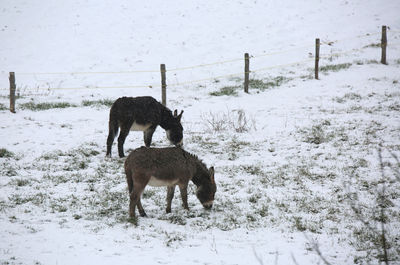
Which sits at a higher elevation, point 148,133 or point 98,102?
point 98,102

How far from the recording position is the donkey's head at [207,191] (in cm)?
729

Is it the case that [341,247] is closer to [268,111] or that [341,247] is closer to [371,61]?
[268,111]

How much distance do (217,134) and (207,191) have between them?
5.40m

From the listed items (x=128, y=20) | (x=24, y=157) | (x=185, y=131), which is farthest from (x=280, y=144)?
(x=128, y=20)

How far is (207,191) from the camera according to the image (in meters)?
7.31

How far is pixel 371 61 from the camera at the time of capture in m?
20.2

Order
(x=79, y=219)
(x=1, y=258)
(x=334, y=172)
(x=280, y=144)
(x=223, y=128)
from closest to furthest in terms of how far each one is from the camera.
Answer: (x=1, y=258) → (x=79, y=219) → (x=334, y=172) → (x=280, y=144) → (x=223, y=128)

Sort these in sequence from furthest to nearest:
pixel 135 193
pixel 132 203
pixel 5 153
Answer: pixel 5 153 → pixel 132 203 → pixel 135 193

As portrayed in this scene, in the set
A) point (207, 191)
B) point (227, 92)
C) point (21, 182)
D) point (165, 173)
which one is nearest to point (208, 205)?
point (207, 191)

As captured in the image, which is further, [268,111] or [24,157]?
[268,111]

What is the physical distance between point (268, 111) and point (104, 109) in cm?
652

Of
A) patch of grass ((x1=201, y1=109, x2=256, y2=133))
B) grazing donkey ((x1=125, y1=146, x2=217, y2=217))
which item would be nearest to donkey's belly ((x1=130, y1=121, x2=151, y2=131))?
patch of grass ((x1=201, y1=109, x2=256, y2=133))

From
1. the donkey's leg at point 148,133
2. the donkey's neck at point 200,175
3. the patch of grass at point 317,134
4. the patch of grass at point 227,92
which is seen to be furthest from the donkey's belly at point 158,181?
the patch of grass at point 227,92

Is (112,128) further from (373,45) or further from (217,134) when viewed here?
(373,45)
